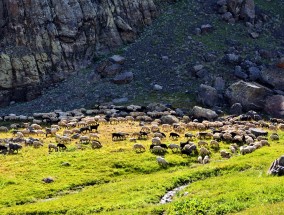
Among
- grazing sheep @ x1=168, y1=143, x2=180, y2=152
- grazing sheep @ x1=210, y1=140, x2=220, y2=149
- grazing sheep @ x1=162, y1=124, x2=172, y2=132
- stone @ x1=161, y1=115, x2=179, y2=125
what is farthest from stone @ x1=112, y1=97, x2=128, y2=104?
grazing sheep @ x1=168, y1=143, x2=180, y2=152

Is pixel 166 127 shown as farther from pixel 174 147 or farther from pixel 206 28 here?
pixel 206 28

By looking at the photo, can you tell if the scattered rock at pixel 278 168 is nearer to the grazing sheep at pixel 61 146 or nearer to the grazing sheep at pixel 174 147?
the grazing sheep at pixel 174 147

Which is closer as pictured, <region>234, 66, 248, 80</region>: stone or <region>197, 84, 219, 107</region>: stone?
<region>197, 84, 219, 107</region>: stone

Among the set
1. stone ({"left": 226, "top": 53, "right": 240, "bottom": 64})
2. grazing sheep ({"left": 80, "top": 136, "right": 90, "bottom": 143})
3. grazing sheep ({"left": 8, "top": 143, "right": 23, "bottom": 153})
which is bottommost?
grazing sheep ({"left": 80, "top": 136, "right": 90, "bottom": 143})

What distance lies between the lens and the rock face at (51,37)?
74375 mm

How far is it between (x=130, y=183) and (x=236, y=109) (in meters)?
33.9

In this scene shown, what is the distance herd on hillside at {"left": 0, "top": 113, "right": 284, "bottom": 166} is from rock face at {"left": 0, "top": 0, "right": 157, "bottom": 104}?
16515 millimetres

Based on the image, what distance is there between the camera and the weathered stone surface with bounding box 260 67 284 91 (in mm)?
72875

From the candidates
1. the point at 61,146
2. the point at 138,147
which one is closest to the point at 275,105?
the point at 138,147

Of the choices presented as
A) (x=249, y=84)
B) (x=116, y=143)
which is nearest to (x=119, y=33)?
(x=249, y=84)

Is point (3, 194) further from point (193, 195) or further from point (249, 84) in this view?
point (249, 84)

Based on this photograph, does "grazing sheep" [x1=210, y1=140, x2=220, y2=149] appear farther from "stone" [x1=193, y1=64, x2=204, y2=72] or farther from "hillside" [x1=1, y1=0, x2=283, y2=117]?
"stone" [x1=193, y1=64, x2=204, y2=72]

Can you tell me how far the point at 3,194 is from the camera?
3441 centimetres

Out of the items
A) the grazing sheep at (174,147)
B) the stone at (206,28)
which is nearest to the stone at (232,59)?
the stone at (206,28)
